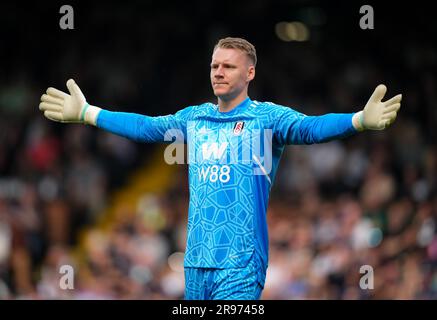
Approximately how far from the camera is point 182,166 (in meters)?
16.9

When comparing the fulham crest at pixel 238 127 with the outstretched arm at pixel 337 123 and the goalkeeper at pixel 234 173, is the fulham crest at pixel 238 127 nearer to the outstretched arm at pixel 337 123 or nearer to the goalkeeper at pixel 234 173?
the goalkeeper at pixel 234 173

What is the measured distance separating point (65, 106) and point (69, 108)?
4 centimetres

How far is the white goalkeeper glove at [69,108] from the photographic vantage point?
783cm

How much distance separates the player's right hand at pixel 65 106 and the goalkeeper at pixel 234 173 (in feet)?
3.17

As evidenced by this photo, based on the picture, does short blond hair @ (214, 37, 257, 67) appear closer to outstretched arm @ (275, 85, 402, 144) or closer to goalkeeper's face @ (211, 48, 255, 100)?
goalkeeper's face @ (211, 48, 255, 100)

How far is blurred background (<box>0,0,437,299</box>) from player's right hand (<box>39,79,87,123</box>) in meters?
5.72

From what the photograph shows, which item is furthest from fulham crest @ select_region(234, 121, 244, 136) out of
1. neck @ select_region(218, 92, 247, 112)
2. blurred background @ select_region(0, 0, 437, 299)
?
blurred background @ select_region(0, 0, 437, 299)

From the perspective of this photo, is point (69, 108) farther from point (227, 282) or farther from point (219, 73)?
point (227, 282)
